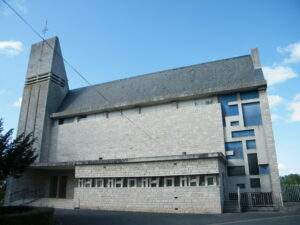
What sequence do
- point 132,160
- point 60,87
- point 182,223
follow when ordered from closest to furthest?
point 182,223
point 132,160
point 60,87

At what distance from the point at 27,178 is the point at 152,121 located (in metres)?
10.9

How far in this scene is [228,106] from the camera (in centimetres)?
1939

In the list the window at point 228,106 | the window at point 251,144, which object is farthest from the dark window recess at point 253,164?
the window at point 228,106

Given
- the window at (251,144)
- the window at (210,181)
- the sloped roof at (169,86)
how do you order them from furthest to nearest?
the sloped roof at (169,86), the window at (251,144), the window at (210,181)

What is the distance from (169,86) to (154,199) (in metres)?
9.90

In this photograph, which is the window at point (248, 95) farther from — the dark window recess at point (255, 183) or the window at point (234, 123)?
the dark window recess at point (255, 183)

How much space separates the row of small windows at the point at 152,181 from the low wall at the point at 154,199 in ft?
0.75

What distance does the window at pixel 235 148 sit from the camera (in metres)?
18.1

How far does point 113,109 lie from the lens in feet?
74.9

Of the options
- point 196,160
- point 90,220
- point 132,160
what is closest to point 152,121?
point 132,160

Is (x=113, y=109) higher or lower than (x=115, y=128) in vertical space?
higher

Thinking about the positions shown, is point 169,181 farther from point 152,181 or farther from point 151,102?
point 151,102

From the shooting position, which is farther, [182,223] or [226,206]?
[226,206]

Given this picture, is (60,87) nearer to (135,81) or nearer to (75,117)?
(75,117)
